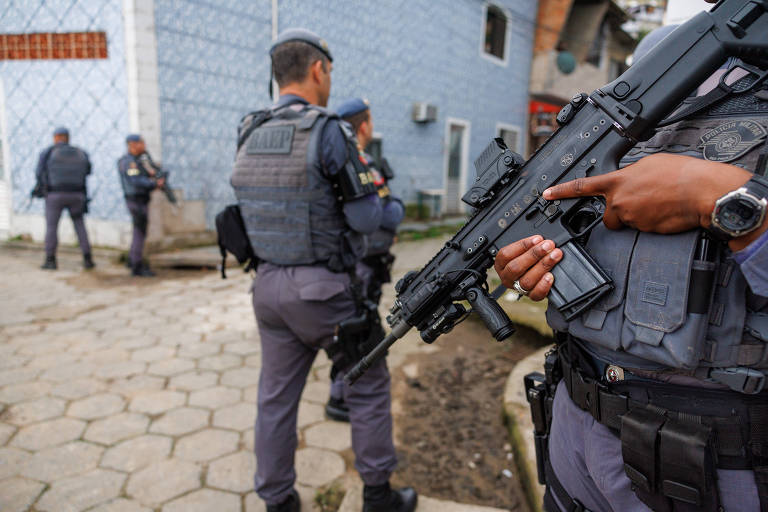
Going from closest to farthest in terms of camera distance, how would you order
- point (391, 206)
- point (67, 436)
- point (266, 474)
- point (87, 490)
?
point (266, 474) → point (87, 490) → point (67, 436) → point (391, 206)

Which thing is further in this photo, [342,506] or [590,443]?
[342,506]

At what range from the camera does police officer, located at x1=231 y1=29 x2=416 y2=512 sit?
1830mm

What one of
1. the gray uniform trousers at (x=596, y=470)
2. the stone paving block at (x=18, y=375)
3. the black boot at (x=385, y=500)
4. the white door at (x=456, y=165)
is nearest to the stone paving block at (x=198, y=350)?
the stone paving block at (x=18, y=375)

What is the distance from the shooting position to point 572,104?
1148 mm

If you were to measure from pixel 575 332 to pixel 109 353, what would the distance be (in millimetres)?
3564

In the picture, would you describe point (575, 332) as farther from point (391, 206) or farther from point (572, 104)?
point (391, 206)

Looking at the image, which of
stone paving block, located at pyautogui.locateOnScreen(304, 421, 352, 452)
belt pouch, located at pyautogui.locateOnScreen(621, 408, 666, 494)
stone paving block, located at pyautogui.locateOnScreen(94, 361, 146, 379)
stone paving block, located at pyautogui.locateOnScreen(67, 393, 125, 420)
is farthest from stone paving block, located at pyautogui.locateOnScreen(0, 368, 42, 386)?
belt pouch, located at pyautogui.locateOnScreen(621, 408, 666, 494)

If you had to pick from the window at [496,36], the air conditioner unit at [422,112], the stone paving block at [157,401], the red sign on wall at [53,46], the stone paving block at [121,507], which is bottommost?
the stone paving block at [121,507]

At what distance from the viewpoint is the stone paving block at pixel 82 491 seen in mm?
1988

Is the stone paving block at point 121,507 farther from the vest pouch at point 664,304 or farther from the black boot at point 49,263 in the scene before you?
the black boot at point 49,263

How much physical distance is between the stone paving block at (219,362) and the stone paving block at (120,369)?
41 centimetres

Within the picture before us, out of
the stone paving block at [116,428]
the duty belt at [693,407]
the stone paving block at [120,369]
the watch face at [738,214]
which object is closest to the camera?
the watch face at [738,214]

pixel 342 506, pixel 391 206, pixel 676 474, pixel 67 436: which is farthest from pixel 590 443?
pixel 67 436

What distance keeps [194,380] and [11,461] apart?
1027 millimetres
